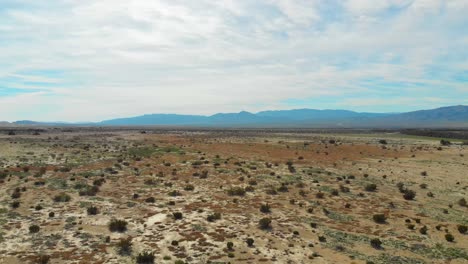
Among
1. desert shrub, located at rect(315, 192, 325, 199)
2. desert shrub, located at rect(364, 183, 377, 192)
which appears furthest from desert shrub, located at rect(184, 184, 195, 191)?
desert shrub, located at rect(364, 183, 377, 192)

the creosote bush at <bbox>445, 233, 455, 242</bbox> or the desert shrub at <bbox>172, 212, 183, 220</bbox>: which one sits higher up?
the desert shrub at <bbox>172, 212, 183, 220</bbox>

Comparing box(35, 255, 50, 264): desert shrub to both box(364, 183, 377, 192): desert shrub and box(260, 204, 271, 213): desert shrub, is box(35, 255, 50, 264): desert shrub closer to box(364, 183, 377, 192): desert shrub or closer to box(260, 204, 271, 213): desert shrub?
box(260, 204, 271, 213): desert shrub

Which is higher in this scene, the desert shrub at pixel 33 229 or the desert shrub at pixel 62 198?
the desert shrub at pixel 62 198


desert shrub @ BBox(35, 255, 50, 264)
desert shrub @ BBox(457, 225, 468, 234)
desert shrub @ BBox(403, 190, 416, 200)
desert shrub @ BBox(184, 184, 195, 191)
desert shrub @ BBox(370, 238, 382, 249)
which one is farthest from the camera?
desert shrub @ BBox(184, 184, 195, 191)

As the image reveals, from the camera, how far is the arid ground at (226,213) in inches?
764

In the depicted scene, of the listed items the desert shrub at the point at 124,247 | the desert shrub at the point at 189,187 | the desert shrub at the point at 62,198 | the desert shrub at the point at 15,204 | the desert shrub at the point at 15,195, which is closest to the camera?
the desert shrub at the point at 124,247

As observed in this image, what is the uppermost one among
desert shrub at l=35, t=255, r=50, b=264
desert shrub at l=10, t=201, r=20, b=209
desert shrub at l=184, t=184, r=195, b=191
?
desert shrub at l=10, t=201, r=20, b=209

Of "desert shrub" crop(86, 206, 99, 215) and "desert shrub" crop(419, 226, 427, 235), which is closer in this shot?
"desert shrub" crop(419, 226, 427, 235)

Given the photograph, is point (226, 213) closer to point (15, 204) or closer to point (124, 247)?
point (124, 247)

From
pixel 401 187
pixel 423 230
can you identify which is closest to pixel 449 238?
pixel 423 230

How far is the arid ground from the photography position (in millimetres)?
19406

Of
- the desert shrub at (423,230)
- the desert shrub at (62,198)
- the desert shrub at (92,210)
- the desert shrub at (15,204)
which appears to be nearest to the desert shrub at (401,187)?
the desert shrub at (423,230)

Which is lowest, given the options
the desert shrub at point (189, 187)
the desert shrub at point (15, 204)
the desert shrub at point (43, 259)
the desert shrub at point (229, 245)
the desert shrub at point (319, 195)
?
the desert shrub at point (229, 245)

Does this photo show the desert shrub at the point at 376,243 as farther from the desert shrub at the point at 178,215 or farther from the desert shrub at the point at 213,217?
the desert shrub at the point at 178,215
